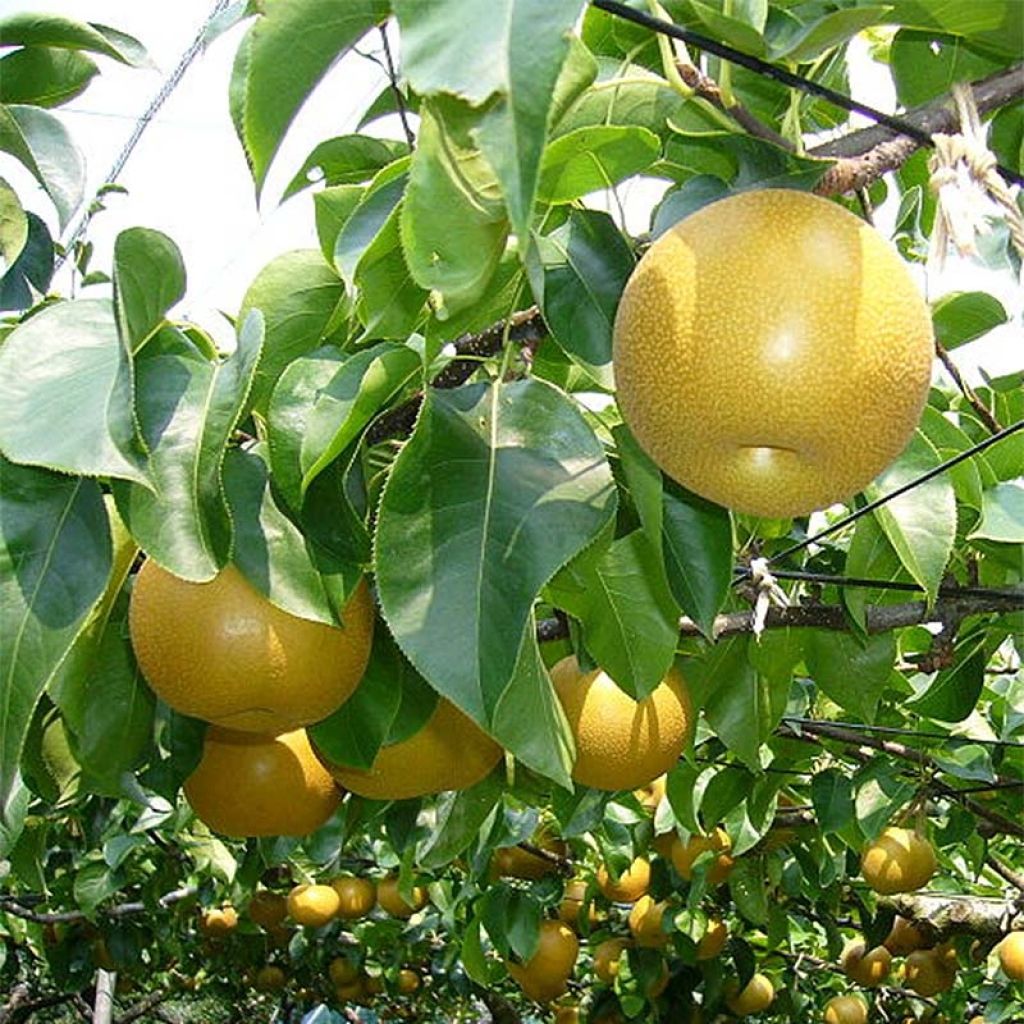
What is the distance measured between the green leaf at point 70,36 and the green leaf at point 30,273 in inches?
7.2

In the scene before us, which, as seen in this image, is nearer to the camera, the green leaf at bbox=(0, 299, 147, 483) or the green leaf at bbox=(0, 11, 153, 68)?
the green leaf at bbox=(0, 299, 147, 483)

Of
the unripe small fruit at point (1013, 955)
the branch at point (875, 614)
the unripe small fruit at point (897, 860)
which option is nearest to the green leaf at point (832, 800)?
the unripe small fruit at point (897, 860)

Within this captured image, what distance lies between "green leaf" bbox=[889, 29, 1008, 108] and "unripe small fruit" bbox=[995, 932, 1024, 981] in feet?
9.48

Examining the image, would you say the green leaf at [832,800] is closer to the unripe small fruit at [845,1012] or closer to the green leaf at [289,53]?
the green leaf at [289,53]

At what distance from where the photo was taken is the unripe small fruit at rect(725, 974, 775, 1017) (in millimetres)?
4602

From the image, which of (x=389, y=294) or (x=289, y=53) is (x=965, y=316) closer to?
(x=389, y=294)

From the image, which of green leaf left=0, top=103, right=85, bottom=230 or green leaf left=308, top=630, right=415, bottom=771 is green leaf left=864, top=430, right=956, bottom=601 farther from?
green leaf left=0, top=103, right=85, bottom=230

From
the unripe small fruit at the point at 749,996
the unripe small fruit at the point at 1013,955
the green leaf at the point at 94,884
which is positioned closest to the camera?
the unripe small fruit at the point at 1013,955

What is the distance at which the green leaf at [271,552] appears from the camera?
99 cm

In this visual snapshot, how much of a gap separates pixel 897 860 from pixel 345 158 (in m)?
2.13

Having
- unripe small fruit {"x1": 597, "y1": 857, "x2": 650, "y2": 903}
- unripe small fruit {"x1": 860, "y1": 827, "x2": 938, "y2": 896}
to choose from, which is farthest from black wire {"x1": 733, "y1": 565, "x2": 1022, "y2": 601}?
unripe small fruit {"x1": 597, "y1": 857, "x2": 650, "y2": 903}

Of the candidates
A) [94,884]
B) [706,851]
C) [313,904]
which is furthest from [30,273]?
[313,904]

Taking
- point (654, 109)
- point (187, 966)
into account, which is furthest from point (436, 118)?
point (187, 966)

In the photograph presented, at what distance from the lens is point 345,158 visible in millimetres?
1151
